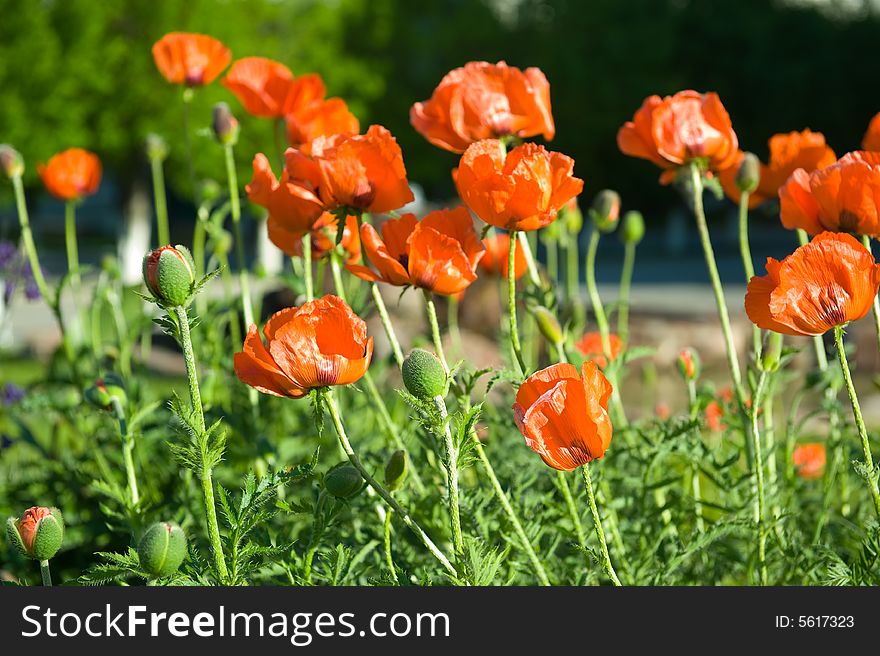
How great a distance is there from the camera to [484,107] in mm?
1573

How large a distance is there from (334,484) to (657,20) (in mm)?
21687

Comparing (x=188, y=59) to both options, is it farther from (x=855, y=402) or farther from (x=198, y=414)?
(x=855, y=402)

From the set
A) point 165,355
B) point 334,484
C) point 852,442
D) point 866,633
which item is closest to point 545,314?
point 334,484

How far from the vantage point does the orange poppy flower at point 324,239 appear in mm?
1565

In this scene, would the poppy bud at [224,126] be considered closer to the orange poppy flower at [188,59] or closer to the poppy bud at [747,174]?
the orange poppy flower at [188,59]

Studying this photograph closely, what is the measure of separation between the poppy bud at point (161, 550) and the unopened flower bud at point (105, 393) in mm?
496

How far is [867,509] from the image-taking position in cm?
198

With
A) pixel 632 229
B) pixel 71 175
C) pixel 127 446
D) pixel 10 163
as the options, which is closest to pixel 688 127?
pixel 632 229

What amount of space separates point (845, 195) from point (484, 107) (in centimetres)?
54

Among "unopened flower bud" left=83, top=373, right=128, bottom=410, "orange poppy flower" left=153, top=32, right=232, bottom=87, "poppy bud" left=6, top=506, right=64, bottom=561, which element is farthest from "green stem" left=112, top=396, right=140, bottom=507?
"orange poppy flower" left=153, top=32, right=232, bottom=87

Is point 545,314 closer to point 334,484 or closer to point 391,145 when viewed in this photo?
point 391,145

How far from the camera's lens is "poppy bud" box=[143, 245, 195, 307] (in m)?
1.12

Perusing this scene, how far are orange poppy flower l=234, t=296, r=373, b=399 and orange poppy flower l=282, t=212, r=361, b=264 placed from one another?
0.38 meters

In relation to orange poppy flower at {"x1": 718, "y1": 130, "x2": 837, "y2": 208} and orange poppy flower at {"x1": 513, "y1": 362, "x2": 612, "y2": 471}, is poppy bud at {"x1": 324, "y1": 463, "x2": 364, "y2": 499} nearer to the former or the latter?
orange poppy flower at {"x1": 513, "y1": 362, "x2": 612, "y2": 471}
